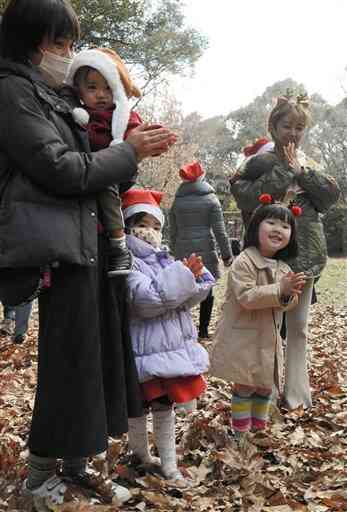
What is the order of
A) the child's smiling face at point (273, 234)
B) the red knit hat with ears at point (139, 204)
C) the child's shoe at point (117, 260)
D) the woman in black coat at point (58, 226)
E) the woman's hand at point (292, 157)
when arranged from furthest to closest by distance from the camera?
1. the woman's hand at point (292, 157)
2. the child's smiling face at point (273, 234)
3. the red knit hat with ears at point (139, 204)
4. the child's shoe at point (117, 260)
5. the woman in black coat at point (58, 226)

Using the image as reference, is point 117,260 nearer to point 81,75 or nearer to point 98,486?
point 81,75

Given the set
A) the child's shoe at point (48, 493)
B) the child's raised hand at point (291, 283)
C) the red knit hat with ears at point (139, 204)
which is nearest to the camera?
the child's shoe at point (48, 493)

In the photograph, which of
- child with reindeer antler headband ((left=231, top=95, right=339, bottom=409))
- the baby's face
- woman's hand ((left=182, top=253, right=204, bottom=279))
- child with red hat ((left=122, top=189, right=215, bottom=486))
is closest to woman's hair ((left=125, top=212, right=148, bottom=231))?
child with red hat ((left=122, top=189, right=215, bottom=486))

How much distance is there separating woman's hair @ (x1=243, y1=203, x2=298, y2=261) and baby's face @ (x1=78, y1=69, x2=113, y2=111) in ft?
4.52

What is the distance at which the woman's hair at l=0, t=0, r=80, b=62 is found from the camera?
2.29m

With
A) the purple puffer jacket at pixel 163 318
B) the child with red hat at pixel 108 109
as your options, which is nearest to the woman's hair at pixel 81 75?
the child with red hat at pixel 108 109

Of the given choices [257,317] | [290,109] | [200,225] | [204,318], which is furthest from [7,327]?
[290,109]

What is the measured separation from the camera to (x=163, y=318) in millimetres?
2836

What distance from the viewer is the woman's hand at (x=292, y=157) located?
4.03 meters

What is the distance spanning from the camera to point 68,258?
2.20m

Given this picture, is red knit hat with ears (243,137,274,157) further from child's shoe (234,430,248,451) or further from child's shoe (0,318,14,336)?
child's shoe (0,318,14,336)

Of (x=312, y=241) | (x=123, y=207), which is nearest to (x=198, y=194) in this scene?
(x=312, y=241)

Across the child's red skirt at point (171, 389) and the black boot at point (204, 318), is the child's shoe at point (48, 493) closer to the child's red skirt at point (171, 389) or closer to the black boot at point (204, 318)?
the child's red skirt at point (171, 389)

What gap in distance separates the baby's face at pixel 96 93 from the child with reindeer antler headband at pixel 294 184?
1808 millimetres
